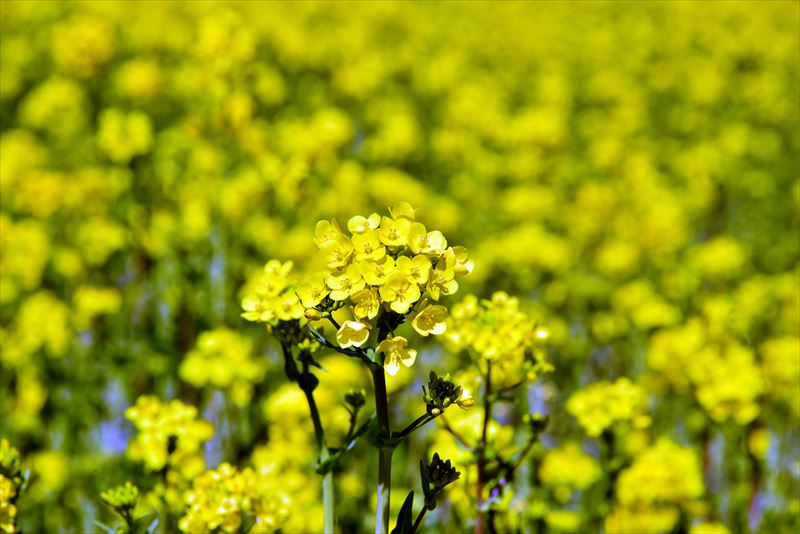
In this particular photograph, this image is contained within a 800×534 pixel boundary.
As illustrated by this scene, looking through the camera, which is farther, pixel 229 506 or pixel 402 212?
pixel 229 506

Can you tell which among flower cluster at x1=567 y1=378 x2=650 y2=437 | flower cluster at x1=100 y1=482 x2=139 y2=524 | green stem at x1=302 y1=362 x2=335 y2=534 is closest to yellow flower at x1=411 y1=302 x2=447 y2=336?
green stem at x1=302 y1=362 x2=335 y2=534

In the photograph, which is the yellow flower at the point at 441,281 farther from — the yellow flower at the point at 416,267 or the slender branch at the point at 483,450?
the slender branch at the point at 483,450

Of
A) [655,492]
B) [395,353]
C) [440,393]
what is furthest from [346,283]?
[655,492]

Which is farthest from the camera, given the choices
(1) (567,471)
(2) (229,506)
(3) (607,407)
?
(1) (567,471)

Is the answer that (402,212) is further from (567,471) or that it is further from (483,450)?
(567,471)

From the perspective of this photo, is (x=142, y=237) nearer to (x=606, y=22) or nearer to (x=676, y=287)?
(x=676, y=287)

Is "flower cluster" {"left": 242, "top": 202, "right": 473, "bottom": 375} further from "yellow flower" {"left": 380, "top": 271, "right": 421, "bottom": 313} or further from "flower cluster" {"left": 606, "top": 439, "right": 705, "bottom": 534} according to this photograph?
"flower cluster" {"left": 606, "top": 439, "right": 705, "bottom": 534}
